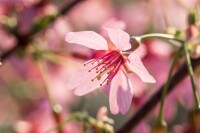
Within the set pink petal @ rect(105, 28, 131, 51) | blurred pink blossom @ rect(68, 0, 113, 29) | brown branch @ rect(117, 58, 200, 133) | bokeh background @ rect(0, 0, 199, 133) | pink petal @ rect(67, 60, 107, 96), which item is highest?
blurred pink blossom @ rect(68, 0, 113, 29)

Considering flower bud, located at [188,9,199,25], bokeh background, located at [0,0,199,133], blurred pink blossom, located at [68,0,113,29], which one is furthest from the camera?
blurred pink blossom, located at [68,0,113,29]

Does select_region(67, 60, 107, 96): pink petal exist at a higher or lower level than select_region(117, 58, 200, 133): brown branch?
higher

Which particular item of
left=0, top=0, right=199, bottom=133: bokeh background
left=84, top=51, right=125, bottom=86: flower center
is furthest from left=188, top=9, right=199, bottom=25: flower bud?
left=84, top=51, right=125, bottom=86: flower center

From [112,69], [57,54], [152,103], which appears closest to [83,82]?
[112,69]

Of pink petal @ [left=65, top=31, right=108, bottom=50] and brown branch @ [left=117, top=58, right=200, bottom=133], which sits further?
brown branch @ [left=117, top=58, right=200, bottom=133]

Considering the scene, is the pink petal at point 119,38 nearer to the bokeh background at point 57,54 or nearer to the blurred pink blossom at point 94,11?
the bokeh background at point 57,54

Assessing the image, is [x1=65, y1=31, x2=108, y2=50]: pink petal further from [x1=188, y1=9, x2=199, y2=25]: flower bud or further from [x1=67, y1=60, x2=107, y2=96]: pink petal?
[x1=188, y1=9, x2=199, y2=25]: flower bud

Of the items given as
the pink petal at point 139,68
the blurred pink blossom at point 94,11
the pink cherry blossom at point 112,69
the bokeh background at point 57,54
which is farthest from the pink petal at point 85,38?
the blurred pink blossom at point 94,11

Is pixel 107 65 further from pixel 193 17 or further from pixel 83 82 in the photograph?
pixel 193 17
